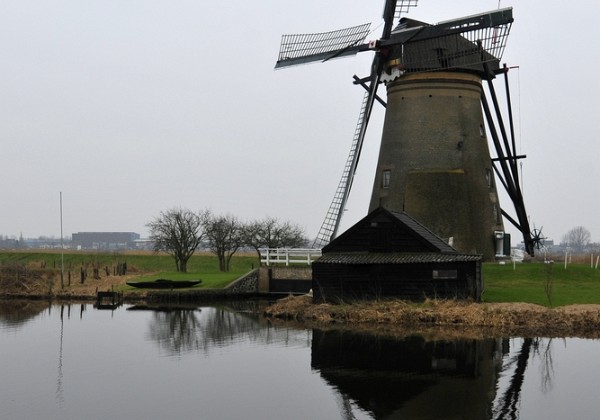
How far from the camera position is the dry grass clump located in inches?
982

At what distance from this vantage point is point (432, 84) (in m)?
33.8

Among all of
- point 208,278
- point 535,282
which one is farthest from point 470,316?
point 208,278

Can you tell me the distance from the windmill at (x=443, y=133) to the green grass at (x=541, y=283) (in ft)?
4.53

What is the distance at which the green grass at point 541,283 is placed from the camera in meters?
28.0

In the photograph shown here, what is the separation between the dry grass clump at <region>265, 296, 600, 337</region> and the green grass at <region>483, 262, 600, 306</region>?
140cm

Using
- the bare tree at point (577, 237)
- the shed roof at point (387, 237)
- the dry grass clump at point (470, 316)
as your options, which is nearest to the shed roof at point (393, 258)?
the shed roof at point (387, 237)

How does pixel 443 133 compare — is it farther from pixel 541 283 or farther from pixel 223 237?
pixel 223 237

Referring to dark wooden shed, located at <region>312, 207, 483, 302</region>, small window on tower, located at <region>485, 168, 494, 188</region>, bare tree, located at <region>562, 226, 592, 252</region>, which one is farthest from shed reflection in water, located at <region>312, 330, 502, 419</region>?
bare tree, located at <region>562, 226, 592, 252</region>

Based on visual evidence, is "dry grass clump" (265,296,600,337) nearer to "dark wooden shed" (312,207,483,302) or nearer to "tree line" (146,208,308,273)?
"dark wooden shed" (312,207,483,302)

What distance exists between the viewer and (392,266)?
29.1 metres

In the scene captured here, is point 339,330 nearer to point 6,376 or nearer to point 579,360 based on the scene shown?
point 579,360

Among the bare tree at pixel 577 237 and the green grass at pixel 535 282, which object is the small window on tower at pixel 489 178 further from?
the bare tree at pixel 577 237

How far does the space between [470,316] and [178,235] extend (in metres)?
31.9

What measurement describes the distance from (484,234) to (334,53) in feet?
35.7
